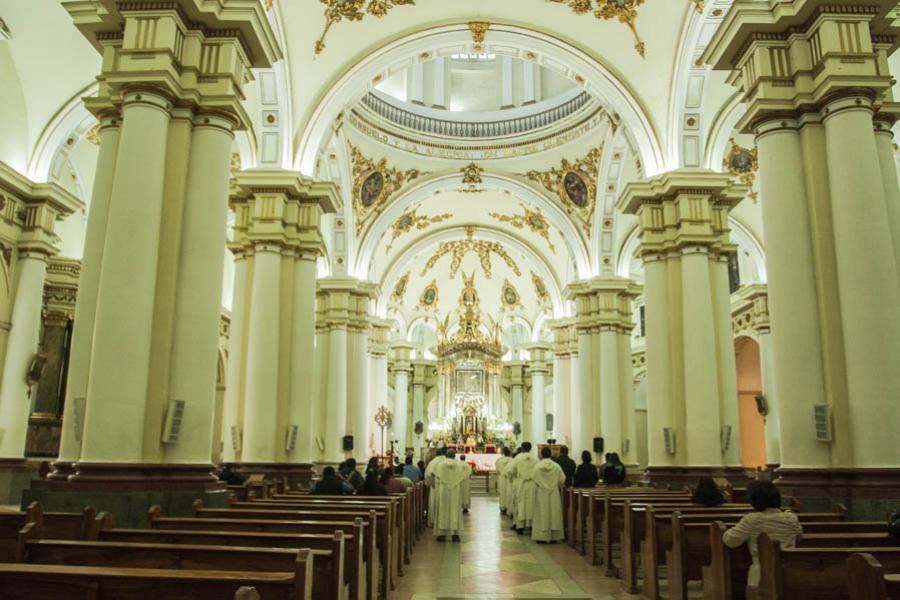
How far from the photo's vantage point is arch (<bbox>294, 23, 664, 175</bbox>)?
1336 cm

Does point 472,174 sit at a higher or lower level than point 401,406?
higher

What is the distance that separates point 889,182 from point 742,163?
33.5 feet

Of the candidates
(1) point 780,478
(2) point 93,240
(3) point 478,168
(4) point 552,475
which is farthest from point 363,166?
(1) point 780,478

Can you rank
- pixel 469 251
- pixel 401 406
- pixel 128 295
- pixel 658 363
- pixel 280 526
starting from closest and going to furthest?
pixel 280 526
pixel 128 295
pixel 658 363
pixel 469 251
pixel 401 406

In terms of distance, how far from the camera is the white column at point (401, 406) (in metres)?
31.9

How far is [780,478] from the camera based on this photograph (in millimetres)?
7008

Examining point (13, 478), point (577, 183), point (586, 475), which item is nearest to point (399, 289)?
point (577, 183)

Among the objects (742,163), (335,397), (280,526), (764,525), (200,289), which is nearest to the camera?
(764,525)

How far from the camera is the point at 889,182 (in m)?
7.02

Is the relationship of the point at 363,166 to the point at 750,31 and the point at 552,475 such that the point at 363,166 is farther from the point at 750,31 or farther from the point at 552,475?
the point at 750,31

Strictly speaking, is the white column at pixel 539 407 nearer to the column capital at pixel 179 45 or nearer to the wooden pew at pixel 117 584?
the column capital at pixel 179 45

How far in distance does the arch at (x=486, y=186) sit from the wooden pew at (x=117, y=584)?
17.9 metres

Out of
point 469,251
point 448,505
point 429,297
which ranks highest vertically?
point 469,251

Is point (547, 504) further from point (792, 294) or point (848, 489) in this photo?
point (792, 294)
